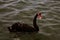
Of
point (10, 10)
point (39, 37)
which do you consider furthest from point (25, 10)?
point (39, 37)

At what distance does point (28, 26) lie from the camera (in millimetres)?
10836

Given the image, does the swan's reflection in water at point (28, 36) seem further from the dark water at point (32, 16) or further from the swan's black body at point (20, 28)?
the swan's black body at point (20, 28)

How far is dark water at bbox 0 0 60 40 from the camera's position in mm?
10578

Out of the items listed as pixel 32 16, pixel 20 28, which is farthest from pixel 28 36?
pixel 32 16

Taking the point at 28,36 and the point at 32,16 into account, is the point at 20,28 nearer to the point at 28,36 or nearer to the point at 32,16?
the point at 28,36

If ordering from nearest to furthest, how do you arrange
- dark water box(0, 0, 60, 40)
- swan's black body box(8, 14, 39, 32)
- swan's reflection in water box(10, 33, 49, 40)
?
swan's reflection in water box(10, 33, 49, 40) < dark water box(0, 0, 60, 40) < swan's black body box(8, 14, 39, 32)

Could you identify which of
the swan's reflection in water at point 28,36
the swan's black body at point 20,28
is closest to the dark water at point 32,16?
the swan's reflection in water at point 28,36

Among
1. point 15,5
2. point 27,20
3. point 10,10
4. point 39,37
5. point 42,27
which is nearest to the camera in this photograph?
point 39,37

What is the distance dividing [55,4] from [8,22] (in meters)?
4.63

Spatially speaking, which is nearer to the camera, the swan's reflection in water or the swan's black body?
the swan's reflection in water

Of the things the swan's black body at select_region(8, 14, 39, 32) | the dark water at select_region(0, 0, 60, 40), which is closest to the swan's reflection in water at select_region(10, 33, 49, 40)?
the dark water at select_region(0, 0, 60, 40)

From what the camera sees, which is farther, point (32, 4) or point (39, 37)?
point (32, 4)

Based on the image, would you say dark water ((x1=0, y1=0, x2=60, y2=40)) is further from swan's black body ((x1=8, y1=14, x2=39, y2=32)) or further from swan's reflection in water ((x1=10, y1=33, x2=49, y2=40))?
swan's black body ((x1=8, y1=14, x2=39, y2=32))

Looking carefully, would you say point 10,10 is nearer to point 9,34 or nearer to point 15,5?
point 15,5
